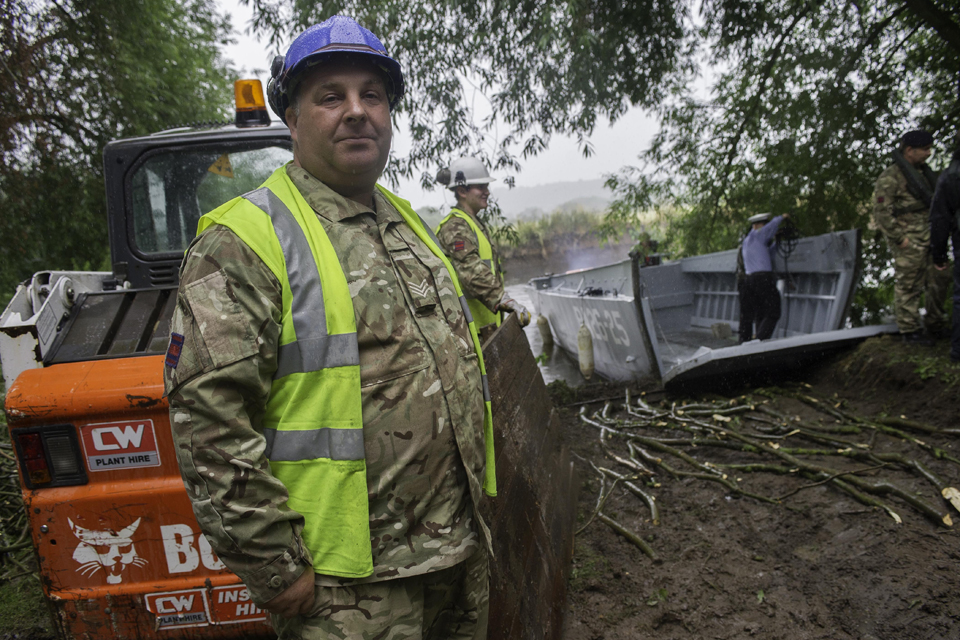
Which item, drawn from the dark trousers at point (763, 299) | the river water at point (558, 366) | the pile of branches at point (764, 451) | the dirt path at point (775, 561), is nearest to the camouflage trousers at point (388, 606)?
the dirt path at point (775, 561)

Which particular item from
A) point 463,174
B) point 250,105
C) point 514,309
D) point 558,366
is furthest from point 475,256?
point 558,366

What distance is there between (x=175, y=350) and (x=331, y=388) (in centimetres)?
34

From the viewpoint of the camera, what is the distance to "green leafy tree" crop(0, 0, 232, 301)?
8.47 metres

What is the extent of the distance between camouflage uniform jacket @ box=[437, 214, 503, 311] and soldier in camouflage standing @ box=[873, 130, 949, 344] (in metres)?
4.35

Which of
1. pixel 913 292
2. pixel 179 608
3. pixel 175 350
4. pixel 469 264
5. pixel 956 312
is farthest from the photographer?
pixel 913 292

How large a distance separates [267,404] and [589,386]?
677cm

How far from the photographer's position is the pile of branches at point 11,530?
382 centimetres

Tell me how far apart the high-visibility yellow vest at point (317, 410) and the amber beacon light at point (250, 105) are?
2454mm

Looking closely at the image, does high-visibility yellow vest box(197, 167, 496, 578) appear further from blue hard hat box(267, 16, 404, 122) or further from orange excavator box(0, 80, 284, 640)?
orange excavator box(0, 80, 284, 640)

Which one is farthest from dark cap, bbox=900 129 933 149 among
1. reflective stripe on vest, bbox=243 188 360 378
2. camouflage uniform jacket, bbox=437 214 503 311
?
reflective stripe on vest, bbox=243 188 360 378

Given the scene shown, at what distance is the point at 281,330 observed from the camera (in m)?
1.35

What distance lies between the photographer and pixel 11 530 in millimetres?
4266

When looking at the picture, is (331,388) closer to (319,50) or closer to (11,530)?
(319,50)

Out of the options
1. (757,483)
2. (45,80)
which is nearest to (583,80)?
(757,483)
